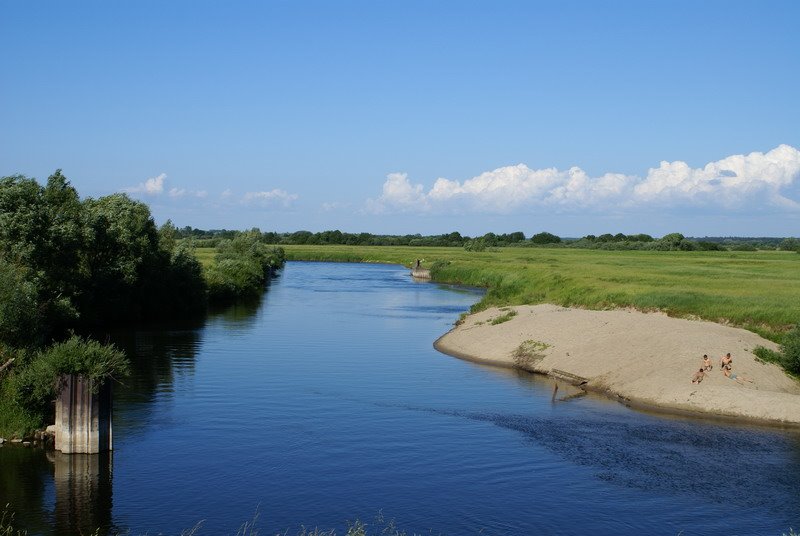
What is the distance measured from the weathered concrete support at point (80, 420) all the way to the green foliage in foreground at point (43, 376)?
0.48 meters

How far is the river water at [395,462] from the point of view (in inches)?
950

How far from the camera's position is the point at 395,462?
2947 cm

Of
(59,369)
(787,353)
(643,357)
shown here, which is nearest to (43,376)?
(59,369)

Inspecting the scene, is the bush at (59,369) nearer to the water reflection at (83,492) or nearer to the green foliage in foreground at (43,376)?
the green foliage in foreground at (43,376)

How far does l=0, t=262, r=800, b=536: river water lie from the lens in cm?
2412

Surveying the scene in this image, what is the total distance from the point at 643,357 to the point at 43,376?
30088mm

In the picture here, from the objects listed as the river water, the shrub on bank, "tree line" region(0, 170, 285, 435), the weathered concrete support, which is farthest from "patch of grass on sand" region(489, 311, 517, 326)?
the weathered concrete support

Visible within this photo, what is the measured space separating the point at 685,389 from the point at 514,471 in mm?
14771

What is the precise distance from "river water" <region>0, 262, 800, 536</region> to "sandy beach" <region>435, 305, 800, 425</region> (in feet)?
6.39

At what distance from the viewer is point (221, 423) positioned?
3447 cm

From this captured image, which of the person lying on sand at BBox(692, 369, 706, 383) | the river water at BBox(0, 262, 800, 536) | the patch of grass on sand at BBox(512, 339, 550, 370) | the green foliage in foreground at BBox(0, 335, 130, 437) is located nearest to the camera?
the river water at BBox(0, 262, 800, 536)

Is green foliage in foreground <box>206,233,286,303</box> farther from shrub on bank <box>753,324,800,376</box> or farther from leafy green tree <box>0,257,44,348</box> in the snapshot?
shrub on bank <box>753,324,800,376</box>

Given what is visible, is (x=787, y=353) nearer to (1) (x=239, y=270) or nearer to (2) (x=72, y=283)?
(2) (x=72, y=283)

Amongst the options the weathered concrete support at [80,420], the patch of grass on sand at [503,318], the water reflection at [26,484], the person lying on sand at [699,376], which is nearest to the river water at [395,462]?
the water reflection at [26,484]
